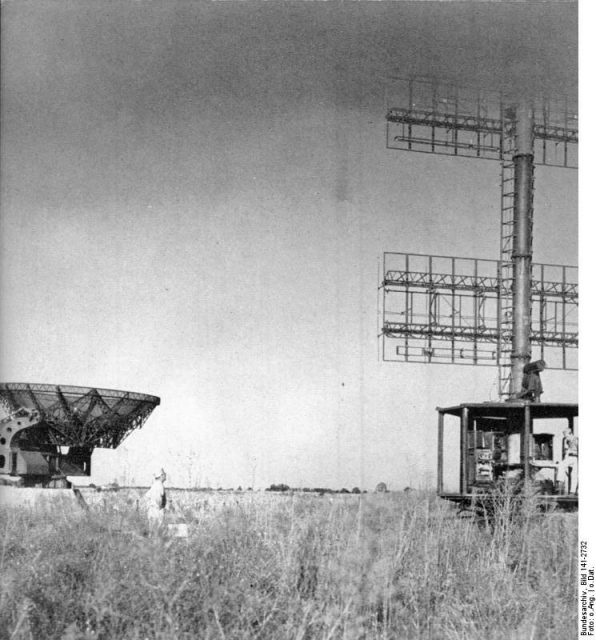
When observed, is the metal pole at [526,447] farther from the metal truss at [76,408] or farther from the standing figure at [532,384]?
the metal truss at [76,408]

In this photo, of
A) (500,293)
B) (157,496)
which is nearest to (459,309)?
(500,293)

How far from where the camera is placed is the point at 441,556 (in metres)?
9.44

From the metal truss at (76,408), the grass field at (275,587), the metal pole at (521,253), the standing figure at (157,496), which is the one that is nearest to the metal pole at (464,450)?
the standing figure at (157,496)

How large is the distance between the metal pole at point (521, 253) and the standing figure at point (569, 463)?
8.05 m

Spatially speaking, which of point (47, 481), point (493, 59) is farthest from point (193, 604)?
point (47, 481)

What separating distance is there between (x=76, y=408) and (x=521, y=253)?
45.1ft

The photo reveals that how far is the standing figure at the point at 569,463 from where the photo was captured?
16.4 meters

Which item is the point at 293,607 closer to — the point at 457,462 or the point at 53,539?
the point at 53,539

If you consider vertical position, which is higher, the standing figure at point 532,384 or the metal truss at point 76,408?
the standing figure at point 532,384

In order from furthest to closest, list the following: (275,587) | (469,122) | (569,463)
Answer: (469,122) < (569,463) < (275,587)

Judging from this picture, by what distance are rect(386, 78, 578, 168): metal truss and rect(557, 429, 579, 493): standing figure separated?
865cm

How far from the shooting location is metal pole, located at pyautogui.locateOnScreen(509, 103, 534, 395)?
24703 mm

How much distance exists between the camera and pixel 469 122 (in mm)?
24812

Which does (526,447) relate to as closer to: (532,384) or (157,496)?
(532,384)
